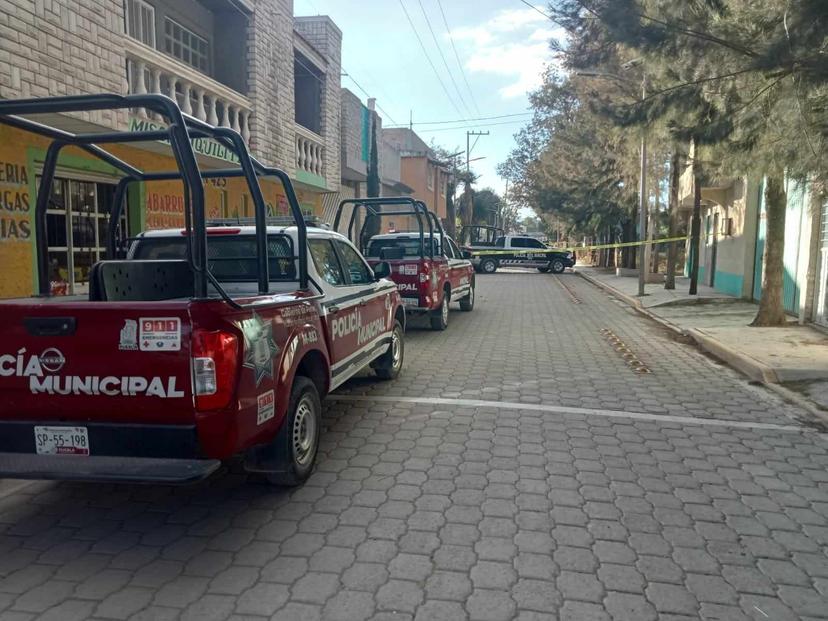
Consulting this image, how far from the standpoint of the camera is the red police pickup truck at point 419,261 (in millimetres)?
10398

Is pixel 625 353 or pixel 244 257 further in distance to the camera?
pixel 625 353

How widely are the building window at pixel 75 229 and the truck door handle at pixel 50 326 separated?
5.50 m

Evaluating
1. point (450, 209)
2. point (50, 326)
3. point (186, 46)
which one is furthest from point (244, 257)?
point (450, 209)

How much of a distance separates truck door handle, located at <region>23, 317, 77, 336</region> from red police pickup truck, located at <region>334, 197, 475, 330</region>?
5.59 metres

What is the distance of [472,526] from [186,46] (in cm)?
1222

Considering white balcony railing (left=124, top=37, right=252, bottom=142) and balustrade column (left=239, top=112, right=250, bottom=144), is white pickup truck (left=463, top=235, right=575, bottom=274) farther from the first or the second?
white balcony railing (left=124, top=37, right=252, bottom=142)

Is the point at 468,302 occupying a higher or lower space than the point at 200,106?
lower

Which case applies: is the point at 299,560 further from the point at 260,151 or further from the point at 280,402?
the point at 260,151

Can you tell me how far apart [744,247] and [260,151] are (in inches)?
486

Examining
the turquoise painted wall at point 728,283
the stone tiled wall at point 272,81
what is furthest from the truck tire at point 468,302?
the turquoise painted wall at point 728,283

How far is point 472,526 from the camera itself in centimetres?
379

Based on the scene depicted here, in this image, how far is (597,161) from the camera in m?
25.7

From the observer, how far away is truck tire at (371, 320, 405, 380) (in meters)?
7.38

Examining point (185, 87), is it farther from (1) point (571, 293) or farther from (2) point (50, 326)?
(1) point (571, 293)
